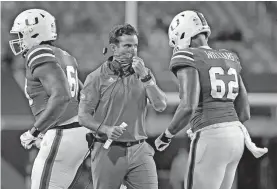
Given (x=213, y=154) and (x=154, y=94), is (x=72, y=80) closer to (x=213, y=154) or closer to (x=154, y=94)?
(x=154, y=94)

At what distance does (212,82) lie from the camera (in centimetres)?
449

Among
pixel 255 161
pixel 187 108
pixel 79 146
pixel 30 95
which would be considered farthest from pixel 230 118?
pixel 255 161

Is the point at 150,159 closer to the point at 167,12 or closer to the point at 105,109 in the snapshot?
the point at 105,109

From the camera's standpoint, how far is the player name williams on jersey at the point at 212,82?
14.8 ft

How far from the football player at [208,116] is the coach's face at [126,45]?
26 centimetres

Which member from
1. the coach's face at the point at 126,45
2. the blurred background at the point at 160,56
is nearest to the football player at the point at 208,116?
the coach's face at the point at 126,45

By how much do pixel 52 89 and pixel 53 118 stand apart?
0.65 feet

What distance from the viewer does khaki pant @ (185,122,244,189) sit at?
4.47 m

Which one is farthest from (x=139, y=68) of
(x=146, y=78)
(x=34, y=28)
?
(x=34, y=28)

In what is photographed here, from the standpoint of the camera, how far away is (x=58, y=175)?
4.74 m

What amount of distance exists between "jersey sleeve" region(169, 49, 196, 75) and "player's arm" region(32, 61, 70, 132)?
2.32 ft

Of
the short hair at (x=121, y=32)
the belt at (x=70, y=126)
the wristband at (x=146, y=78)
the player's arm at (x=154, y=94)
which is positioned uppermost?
the short hair at (x=121, y=32)

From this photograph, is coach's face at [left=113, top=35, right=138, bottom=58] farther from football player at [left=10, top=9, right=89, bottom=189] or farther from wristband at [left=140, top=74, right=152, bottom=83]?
football player at [left=10, top=9, right=89, bottom=189]

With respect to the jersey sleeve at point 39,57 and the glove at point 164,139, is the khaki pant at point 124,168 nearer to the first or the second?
the glove at point 164,139
